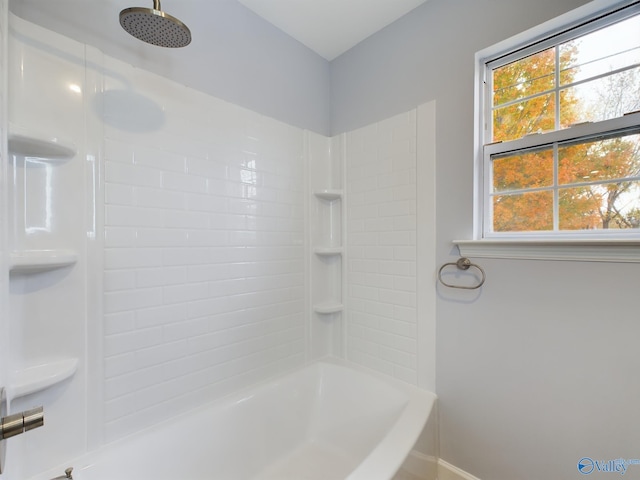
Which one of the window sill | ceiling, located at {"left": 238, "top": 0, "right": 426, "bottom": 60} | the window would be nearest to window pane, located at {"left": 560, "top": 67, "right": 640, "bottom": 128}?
the window

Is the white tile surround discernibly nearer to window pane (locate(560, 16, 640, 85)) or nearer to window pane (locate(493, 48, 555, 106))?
window pane (locate(493, 48, 555, 106))

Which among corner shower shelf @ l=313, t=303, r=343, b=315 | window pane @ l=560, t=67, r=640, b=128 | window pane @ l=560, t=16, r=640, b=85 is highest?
window pane @ l=560, t=16, r=640, b=85

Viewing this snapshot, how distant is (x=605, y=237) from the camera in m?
1.07

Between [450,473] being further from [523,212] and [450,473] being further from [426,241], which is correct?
[523,212]

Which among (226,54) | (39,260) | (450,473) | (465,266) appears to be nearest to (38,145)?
(39,260)

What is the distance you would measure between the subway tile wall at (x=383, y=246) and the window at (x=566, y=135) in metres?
0.39

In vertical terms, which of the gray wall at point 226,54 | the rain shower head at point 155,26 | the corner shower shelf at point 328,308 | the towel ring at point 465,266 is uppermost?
the gray wall at point 226,54

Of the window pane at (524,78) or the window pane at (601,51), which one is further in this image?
the window pane at (524,78)

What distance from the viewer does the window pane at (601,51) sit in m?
1.08

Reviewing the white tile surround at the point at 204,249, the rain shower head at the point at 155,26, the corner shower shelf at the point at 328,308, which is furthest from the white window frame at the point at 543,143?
the rain shower head at the point at 155,26

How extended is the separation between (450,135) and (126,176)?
1.54m

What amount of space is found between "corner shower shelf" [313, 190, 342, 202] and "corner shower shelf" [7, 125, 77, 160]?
123cm

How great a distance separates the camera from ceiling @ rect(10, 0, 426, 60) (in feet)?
3.41

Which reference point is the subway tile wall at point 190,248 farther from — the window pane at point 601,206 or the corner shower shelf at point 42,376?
the window pane at point 601,206
